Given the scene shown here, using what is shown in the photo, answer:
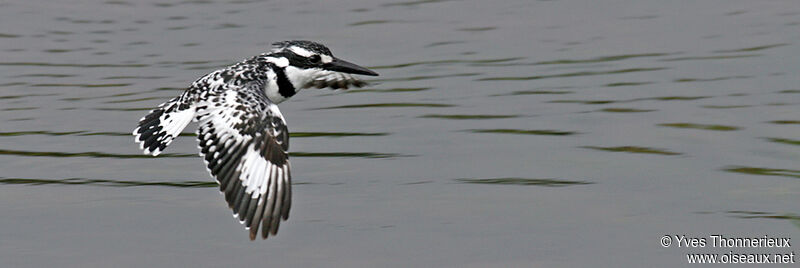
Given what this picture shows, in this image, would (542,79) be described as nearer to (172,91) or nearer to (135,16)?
(172,91)

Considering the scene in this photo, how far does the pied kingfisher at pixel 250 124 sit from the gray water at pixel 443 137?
384 millimetres

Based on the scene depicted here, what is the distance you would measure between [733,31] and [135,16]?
295 inches

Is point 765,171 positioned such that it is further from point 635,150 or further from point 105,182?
point 105,182

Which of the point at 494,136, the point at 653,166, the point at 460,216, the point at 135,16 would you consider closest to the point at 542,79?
the point at 494,136

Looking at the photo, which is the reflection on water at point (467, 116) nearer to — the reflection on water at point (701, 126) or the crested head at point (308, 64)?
the reflection on water at point (701, 126)

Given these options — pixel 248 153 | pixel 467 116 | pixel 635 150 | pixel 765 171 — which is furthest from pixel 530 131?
pixel 248 153

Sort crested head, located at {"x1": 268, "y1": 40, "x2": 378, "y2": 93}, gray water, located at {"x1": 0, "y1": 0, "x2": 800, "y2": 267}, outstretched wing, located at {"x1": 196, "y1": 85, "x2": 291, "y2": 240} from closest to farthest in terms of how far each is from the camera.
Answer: outstretched wing, located at {"x1": 196, "y1": 85, "x2": 291, "y2": 240}, gray water, located at {"x1": 0, "y1": 0, "x2": 800, "y2": 267}, crested head, located at {"x1": 268, "y1": 40, "x2": 378, "y2": 93}

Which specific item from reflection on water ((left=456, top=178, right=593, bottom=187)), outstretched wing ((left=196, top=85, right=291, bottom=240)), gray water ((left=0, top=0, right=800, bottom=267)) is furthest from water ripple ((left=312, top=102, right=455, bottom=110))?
outstretched wing ((left=196, top=85, right=291, bottom=240))

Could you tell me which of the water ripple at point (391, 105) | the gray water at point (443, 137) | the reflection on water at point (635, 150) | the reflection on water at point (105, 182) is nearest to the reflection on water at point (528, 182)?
the gray water at point (443, 137)

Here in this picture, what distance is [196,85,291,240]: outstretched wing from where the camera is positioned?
8.04m

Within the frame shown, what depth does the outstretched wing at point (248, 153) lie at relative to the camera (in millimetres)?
8039

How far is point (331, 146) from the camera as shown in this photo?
11.1 metres

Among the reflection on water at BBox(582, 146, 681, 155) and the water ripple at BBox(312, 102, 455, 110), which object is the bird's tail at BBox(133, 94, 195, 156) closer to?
the reflection on water at BBox(582, 146, 681, 155)

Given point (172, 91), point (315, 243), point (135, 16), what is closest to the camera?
point (315, 243)
